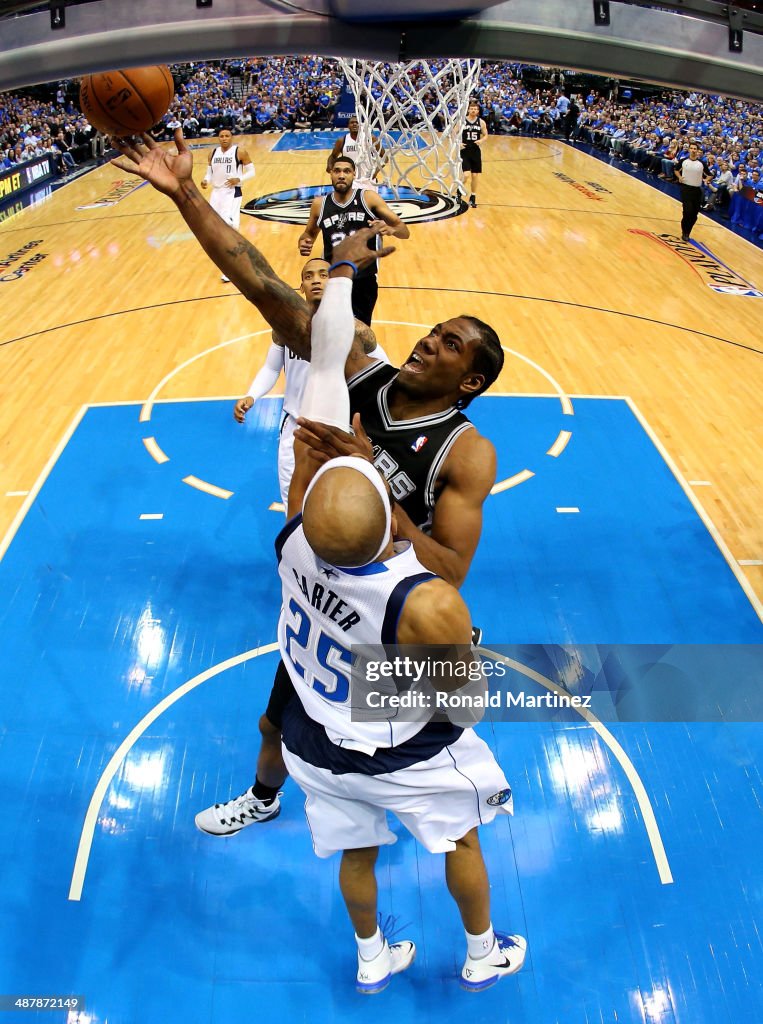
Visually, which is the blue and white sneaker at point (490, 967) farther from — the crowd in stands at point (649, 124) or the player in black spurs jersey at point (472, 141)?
the crowd in stands at point (649, 124)

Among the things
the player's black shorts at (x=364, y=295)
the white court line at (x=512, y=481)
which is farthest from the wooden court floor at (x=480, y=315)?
the player's black shorts at (x=364, y=295)

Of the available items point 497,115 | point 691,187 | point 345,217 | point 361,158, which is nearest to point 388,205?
A: point 361,158

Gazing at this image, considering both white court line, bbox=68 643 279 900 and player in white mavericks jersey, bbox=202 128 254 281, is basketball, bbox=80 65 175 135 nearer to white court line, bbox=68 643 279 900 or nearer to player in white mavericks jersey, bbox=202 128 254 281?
white court line, bbox=68 643 279 900

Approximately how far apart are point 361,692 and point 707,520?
412 cm

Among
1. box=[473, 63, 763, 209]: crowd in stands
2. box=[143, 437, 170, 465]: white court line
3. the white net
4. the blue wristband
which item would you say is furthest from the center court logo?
the blue wristband

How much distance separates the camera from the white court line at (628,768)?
3.59 meters

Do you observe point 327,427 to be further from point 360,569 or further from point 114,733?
point 114,733

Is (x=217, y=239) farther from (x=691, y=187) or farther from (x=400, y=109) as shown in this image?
(x=691, y=187)

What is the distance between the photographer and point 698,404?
7496 millimetres

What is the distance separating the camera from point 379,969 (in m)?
3.05

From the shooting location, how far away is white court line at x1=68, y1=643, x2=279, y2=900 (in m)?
3.54

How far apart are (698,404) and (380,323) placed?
344 cm

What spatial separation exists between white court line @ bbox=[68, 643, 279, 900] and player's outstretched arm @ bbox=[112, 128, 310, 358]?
2.41m

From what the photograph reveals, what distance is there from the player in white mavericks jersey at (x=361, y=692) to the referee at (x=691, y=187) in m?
11.0
